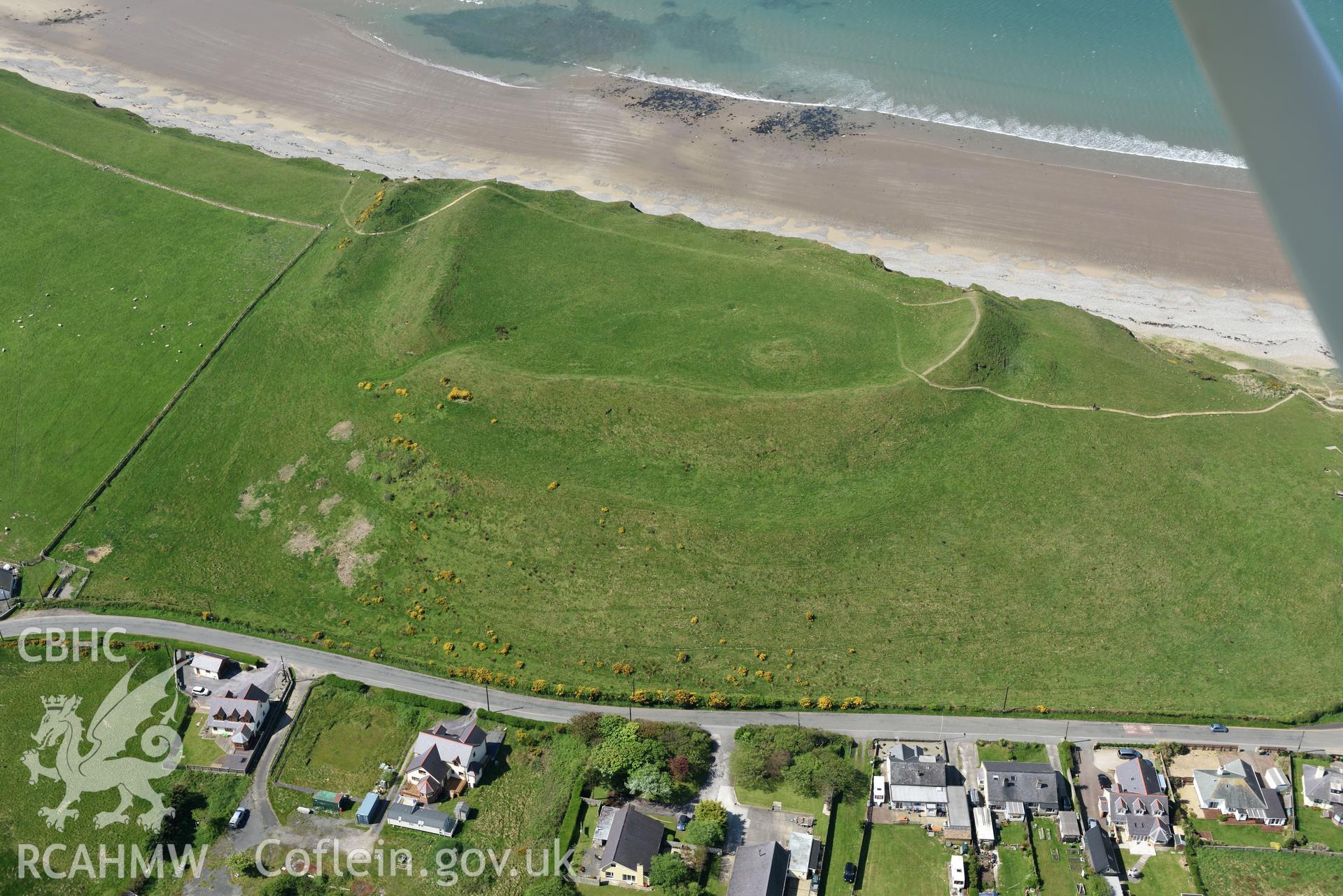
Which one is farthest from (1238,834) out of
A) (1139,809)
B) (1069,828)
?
(1069,828)

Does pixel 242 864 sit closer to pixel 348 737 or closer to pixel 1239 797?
pixel 348 737

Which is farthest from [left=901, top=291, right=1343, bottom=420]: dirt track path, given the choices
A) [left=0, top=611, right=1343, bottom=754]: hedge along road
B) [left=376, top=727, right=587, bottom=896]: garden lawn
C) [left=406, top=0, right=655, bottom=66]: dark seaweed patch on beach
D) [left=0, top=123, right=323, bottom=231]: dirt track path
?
[left=406, top=0, right=655, bottom=66]: dark seaweed patch on beach

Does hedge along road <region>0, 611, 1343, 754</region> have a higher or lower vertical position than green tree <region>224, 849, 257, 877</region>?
Answer: higher

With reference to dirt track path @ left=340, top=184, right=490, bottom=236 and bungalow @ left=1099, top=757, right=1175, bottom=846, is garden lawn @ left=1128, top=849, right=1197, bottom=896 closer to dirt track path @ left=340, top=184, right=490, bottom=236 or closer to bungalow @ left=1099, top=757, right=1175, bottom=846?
bungalow @ left=1099, top=757, right=1175, bottom=846

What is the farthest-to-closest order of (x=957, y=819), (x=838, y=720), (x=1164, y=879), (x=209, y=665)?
(x=209, y=665) < (x=838, y=720) < (x=957, y=819) < (x=1164, y=879)

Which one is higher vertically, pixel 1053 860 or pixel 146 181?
pixel 146 181

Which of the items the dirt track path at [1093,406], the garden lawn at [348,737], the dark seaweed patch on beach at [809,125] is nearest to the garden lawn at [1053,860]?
the dirt track path at [1093,406]
